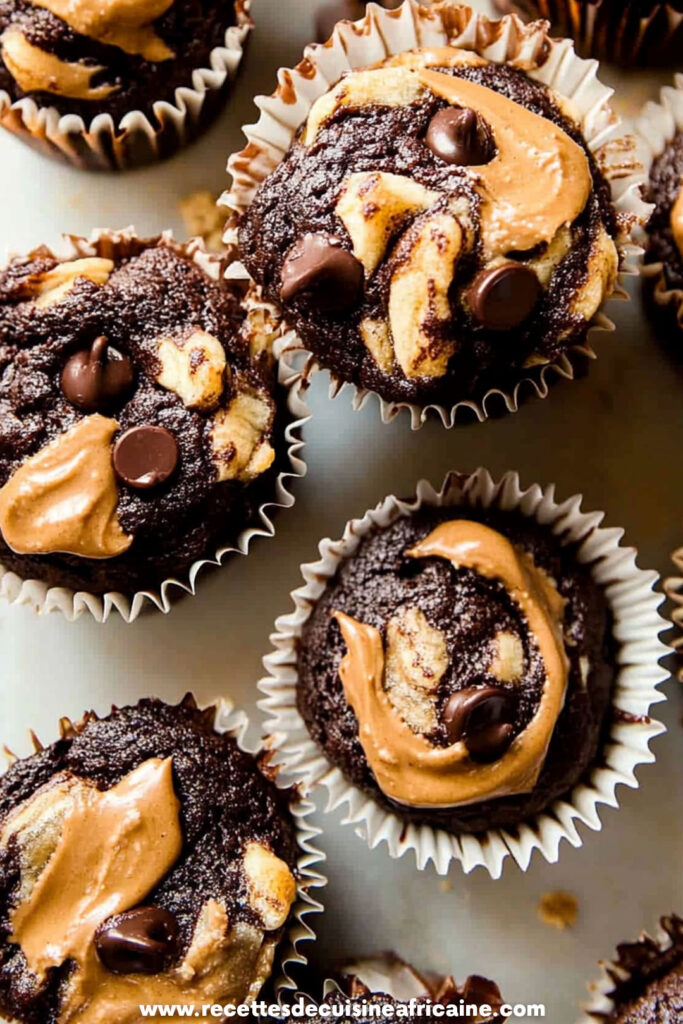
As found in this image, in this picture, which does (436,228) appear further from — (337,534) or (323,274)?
(337,534)

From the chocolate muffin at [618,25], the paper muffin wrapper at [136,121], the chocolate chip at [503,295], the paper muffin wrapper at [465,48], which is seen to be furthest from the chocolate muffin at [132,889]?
the chocolate muffin at [618,25]

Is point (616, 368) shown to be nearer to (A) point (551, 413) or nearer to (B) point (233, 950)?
(A) point (551, 413)

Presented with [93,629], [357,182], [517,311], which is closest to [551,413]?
[517,311]

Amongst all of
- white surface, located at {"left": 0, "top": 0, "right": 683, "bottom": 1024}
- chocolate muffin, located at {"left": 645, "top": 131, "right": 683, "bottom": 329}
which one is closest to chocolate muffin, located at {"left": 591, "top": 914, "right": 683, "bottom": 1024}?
white surface, located at {"left": 0, "top": 0, "right": 683, "bottom": 1024}

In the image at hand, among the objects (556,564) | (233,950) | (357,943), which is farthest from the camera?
(357,943)

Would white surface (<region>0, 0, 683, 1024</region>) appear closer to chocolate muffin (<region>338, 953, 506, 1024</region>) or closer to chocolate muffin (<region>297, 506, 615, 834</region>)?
chocolate muffin (<region>338, 953, 506, 1024</region>)

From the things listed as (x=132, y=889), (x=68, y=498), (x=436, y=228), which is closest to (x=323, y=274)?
(x=436, y=228)
